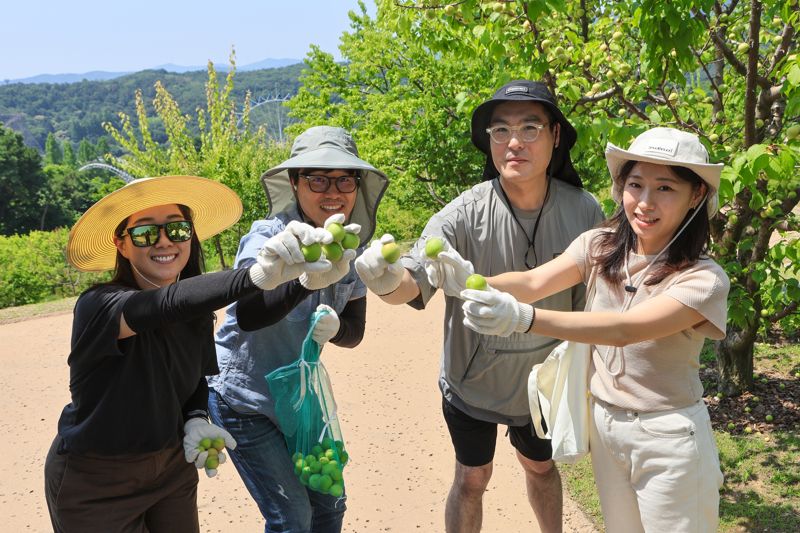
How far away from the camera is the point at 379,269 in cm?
223

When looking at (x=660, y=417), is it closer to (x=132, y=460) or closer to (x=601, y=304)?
(x=601, y=304)

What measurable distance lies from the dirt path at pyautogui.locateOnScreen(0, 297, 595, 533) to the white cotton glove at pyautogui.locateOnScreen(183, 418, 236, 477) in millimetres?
1841

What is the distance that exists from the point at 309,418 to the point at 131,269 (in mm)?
824

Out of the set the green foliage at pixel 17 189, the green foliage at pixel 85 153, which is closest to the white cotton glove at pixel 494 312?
the green foliage at pixel 17 189

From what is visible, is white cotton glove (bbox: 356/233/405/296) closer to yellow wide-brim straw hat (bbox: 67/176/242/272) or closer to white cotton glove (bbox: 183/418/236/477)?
yellow wide-brim straw hat (bbox: 67/176/242/272)

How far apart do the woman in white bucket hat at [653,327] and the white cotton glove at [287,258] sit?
1.56 ft

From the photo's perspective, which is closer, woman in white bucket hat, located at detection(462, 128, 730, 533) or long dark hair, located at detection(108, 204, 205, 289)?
woman in white bucket hat, located at detection(462, 128, 730, 533)

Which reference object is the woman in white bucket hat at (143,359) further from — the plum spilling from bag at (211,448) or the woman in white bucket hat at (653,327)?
the woman in white bucket hat at (653,327)

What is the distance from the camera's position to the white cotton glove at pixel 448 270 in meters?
2.28

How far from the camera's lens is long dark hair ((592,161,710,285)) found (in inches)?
86.4

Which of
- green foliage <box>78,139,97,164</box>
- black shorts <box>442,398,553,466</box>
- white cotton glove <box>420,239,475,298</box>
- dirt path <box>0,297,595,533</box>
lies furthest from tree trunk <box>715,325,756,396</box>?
green foliage <box>78,139,97,164</box>

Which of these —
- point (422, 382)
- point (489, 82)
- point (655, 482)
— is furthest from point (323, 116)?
point (655, 482)

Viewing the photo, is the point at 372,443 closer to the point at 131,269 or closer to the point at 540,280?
the point at 540,280

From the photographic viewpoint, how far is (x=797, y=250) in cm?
→ 389
